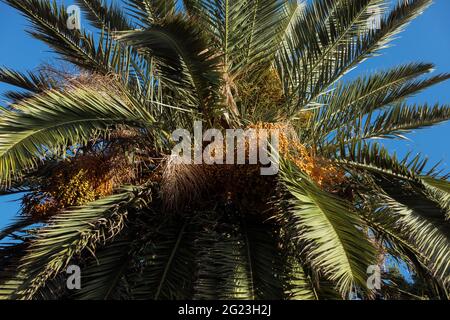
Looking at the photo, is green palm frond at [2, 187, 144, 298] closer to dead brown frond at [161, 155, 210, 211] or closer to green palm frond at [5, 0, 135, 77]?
dead brown frond at [161, 155, 210, 211]

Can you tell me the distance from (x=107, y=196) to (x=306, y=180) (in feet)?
6.72

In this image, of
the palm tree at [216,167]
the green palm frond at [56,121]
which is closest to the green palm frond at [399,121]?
the palm tree at [216,167]

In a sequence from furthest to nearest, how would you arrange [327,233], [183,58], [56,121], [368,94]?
[368,94]
[183,58]
[56,121]
[327,233]

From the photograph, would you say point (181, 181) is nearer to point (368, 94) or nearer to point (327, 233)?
point (327, 233)

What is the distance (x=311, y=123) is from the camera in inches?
326

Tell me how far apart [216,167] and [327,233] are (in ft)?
4.84

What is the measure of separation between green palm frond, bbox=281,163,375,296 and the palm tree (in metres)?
0.02

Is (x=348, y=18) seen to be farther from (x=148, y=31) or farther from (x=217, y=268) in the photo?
(x=217, y=268)

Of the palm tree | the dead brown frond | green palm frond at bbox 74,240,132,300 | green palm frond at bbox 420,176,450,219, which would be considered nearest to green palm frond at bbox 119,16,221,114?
the palm tree

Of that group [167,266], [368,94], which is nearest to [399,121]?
[368,94]

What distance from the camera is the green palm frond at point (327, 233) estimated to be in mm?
5898

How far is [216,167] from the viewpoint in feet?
23.7

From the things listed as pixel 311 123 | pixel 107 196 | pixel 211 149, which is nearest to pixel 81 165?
pixel 107 196
